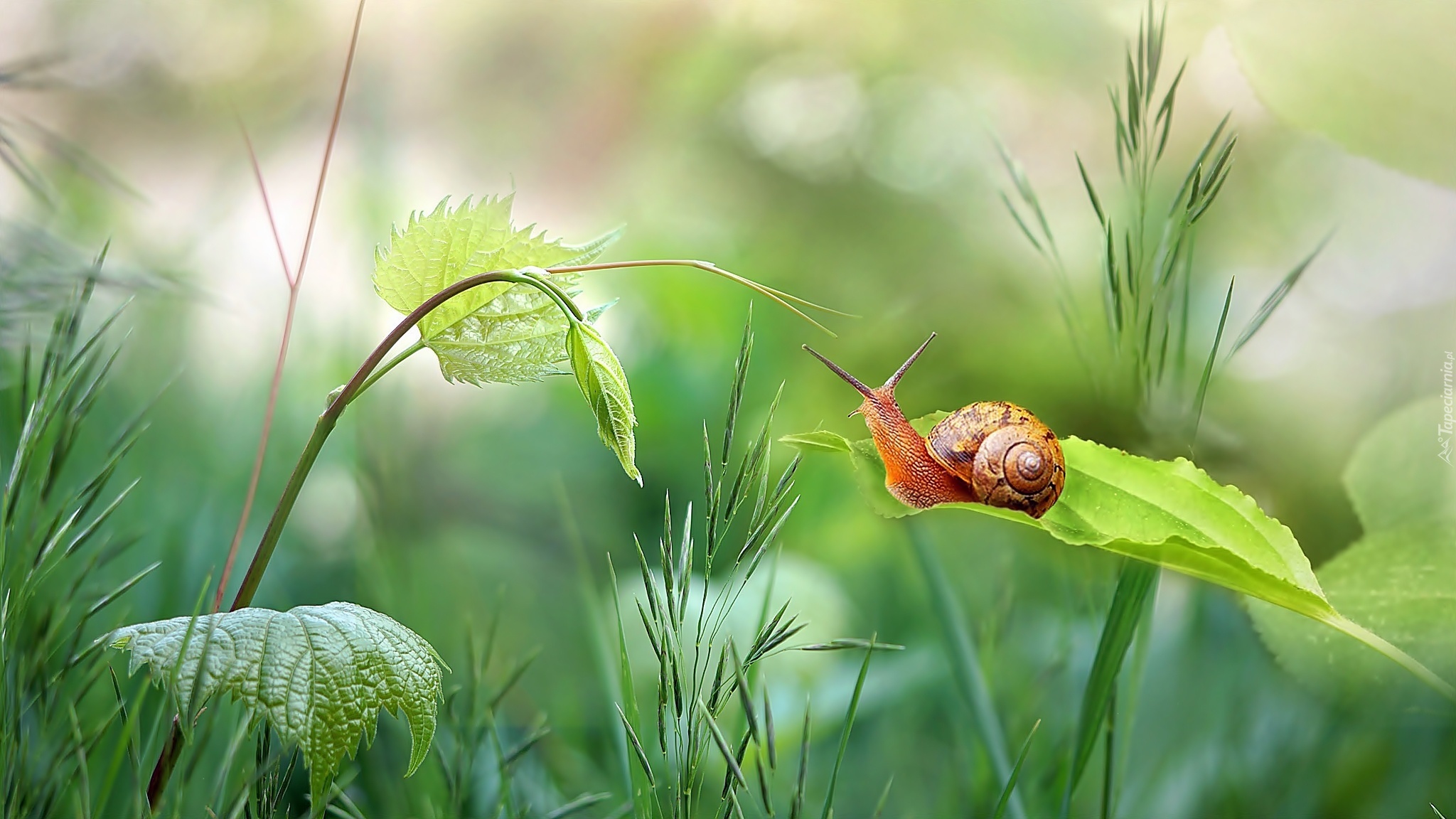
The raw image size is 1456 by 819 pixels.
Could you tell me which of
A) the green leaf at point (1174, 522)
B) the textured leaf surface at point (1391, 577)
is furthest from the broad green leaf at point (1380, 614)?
the green leaf at point (1174, 522)

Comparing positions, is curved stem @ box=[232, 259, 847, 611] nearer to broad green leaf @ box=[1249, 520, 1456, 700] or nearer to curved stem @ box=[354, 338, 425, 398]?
curved stem @ box=[354, 338, 425, 398]

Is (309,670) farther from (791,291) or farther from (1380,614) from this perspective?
(791,291)

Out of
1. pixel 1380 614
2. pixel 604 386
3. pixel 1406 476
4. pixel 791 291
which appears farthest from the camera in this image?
pixel 791 291

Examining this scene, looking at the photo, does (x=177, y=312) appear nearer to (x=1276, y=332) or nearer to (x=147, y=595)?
(x=147, y=595)

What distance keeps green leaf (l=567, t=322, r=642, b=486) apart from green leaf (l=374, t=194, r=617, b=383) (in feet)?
0.09

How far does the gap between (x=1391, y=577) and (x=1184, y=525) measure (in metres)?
0.16

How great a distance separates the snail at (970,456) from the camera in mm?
289

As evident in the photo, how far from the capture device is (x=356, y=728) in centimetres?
18

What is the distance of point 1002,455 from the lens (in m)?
0.32

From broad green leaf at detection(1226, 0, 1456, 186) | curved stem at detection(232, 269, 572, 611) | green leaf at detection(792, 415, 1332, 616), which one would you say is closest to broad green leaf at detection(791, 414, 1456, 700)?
green leaf at detection(792, 415, 1332, 616)

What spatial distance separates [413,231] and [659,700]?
12 cm

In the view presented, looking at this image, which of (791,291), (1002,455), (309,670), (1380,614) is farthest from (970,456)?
(791,291)

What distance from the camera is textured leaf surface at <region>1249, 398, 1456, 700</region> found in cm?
32

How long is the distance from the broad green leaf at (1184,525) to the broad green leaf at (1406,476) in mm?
200
